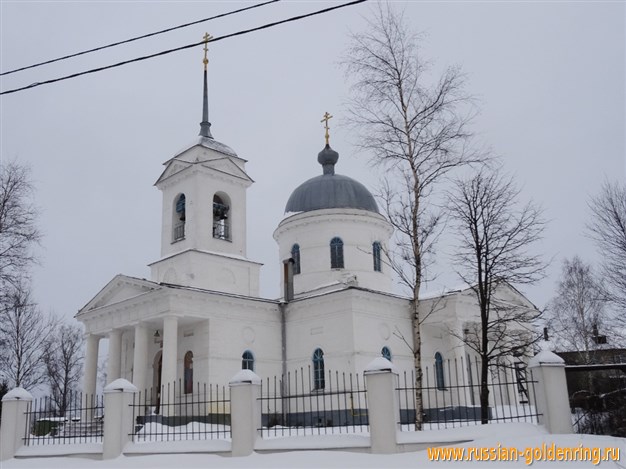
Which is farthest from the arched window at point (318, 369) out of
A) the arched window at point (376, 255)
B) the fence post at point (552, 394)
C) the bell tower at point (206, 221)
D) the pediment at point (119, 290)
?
the fence post at point (552, 394)

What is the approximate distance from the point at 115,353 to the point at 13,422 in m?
8.73

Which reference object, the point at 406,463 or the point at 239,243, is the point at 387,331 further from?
the point at 406,463

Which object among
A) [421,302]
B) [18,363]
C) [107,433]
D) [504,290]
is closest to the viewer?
[107,433]

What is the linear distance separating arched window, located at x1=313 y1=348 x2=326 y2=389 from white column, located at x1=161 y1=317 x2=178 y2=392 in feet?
17.4

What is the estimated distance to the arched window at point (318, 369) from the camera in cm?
2164

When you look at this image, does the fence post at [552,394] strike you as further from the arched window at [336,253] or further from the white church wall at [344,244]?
the arched window at [336,253]

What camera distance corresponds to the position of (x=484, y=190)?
46.8ft

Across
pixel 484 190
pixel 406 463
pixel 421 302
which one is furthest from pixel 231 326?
pixel 406 463

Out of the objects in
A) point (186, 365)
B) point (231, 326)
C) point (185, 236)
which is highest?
point (185, 236)

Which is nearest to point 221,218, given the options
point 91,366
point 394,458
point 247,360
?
point 247,360

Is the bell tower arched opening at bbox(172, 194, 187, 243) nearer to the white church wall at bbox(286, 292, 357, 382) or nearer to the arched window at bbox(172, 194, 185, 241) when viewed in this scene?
the arched window at bbox(172, 194, 185, 241)

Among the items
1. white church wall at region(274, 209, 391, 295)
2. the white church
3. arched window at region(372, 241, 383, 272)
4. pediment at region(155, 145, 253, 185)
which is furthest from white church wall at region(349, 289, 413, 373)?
pediment at region(155, 145, 253, 185)

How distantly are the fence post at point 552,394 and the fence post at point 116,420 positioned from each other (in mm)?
7994

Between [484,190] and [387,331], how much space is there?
9.58 meters
